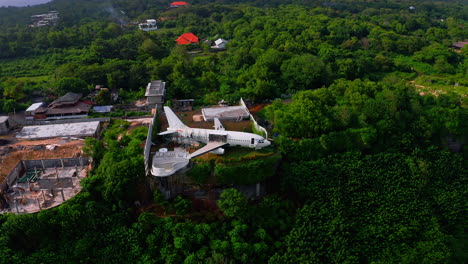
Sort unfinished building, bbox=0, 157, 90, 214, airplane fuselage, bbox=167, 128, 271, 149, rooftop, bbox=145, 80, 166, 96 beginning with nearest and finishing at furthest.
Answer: unfinished building, bbox=0, 157, 90, 214 < airplane fuselage, bbox=167, 128, 271, 149 < rooftop, bbox=145, 80, 166, 96

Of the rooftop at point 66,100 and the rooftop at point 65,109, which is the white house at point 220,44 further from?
the rooftop at point 65,109

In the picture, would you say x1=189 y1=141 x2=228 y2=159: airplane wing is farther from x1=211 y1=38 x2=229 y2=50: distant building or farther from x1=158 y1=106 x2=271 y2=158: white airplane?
x1=211 y1=38 x2=229 y2=50: distant building

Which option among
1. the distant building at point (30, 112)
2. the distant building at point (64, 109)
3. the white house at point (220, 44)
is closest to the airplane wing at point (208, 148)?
the distant building at point (64, 109)

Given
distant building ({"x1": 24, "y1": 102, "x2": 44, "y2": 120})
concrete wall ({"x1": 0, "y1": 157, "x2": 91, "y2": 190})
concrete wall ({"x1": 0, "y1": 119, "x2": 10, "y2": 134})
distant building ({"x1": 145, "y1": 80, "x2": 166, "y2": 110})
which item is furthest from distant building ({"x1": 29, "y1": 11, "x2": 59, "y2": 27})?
concrete wall ({"x1": 0, "y1": 157, "x2": 91, "y2": 190})

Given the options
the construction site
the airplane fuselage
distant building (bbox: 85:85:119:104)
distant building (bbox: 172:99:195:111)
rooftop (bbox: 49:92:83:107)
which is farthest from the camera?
distant building (bbox: 85:85:119:104)

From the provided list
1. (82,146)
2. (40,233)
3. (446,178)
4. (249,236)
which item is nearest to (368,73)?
(446,178)

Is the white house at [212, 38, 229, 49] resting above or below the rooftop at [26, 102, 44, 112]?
below

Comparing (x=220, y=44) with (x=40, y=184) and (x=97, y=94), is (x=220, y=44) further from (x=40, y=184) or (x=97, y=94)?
(x=40, y=184)
